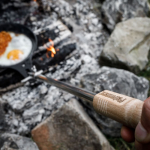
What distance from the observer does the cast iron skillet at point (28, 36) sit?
71.9 inches

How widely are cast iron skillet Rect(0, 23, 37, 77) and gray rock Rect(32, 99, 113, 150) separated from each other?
0.66 m

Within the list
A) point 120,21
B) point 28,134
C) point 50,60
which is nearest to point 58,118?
point 28,134

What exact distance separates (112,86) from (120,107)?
875 mm

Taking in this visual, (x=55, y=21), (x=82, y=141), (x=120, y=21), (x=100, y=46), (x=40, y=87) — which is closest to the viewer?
(x=82, y=141)

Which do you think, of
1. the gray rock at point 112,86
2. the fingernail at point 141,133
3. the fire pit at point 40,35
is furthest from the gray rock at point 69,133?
the fingernail at point 141,133

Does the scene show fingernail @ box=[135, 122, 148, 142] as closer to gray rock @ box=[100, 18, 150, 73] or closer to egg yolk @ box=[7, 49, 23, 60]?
gray rock @ box=[100, 18, 150, 73]

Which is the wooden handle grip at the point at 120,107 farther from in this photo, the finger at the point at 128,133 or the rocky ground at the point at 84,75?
the rocky ground at the point at 84,75

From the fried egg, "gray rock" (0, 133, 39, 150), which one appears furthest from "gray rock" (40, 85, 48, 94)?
"gray rock" (0, 133, 39, 150)

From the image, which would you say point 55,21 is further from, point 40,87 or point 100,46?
point 40,87

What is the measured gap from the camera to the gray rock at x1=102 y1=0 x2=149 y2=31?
284 cm

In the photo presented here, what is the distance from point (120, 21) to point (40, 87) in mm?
1905

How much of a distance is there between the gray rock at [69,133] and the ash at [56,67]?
274 mm

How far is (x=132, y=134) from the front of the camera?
0.92m

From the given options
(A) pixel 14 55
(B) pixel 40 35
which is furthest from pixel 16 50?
(B) pixel 40 35
